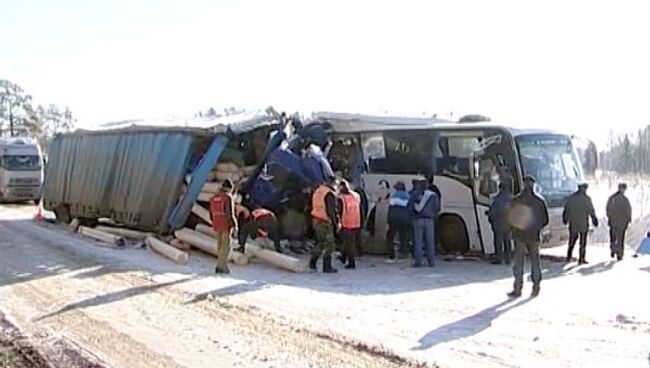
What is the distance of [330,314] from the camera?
35.1 feet

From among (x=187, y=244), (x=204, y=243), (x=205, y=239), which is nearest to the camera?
(x=204, y=243)

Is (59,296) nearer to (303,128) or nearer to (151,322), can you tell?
(151,322)

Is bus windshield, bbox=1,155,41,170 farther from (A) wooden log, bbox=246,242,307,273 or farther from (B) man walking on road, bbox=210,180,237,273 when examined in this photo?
(B) man walking on road, bbox=210,180,237,273

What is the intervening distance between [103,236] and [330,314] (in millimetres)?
11070

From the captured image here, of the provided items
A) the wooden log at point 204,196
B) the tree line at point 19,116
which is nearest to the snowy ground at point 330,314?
the wooden log at point 204,196

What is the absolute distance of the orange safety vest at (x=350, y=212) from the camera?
15.2 m

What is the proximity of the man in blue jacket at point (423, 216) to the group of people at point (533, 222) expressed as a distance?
1084mm

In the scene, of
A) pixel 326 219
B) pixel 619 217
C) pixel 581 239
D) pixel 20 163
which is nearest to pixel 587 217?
pixel 581 239

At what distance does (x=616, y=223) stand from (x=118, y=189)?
12001mm

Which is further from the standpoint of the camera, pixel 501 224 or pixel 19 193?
pixel 19 193

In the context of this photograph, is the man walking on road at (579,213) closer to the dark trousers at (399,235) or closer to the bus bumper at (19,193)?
the dark trousers at (399,235)

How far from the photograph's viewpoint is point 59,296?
40.1 ft

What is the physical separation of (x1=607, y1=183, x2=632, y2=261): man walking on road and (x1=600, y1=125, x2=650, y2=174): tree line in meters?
66.9

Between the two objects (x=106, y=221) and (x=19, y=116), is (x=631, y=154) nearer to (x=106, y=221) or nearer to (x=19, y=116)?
(x=19, y=116)
